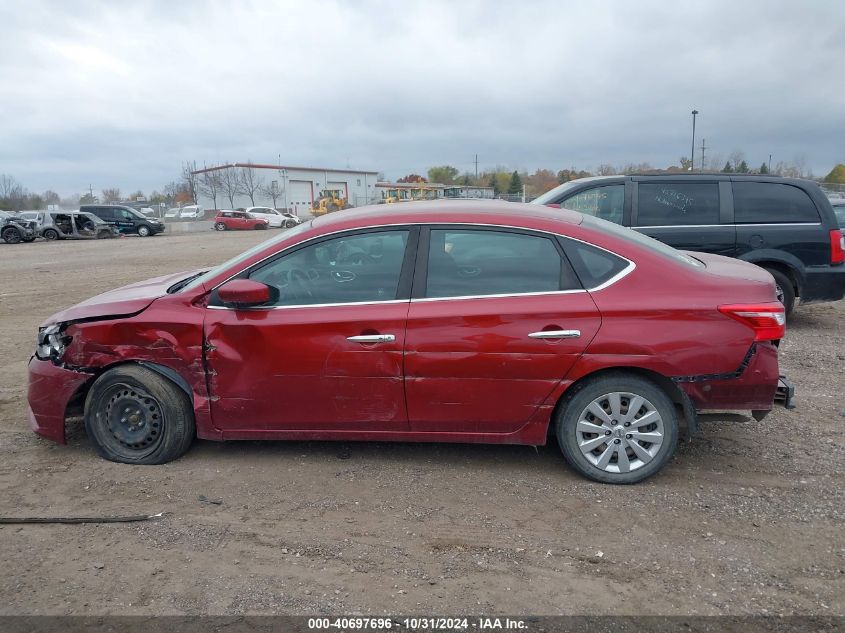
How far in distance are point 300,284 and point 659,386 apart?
2277 mm

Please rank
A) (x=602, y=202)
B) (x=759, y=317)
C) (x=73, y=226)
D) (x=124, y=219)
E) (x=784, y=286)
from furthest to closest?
(x=124, y=219) → (x=73, y=226) → (x=602, y=202) → (x=784, y=286) → (x=759, y=317)

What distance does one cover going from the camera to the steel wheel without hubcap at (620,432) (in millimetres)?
3785

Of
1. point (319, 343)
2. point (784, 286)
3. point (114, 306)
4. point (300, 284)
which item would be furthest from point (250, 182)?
point (319, 343)

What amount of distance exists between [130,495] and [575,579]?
8.61 ft

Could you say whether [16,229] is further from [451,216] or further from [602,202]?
[451,216]

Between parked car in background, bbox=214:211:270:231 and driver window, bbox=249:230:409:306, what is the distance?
139 feet

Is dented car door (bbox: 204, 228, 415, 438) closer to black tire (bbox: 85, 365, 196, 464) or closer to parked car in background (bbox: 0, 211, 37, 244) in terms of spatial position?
black tire (bbox: 85, 365, 196, 464)

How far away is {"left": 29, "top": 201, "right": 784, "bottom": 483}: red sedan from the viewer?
12.3 feet

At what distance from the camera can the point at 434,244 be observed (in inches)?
158

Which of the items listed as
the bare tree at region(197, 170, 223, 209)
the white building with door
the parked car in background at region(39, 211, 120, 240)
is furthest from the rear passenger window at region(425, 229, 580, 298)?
the bare tree at region(197, 170, 223, 209)

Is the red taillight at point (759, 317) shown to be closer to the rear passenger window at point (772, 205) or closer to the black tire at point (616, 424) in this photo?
the black tire at point (616, 424)

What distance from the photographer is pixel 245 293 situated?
388cm

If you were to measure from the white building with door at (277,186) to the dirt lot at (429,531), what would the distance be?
73819mm

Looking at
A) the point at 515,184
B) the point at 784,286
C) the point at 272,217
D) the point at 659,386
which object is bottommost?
the point at 659,386
